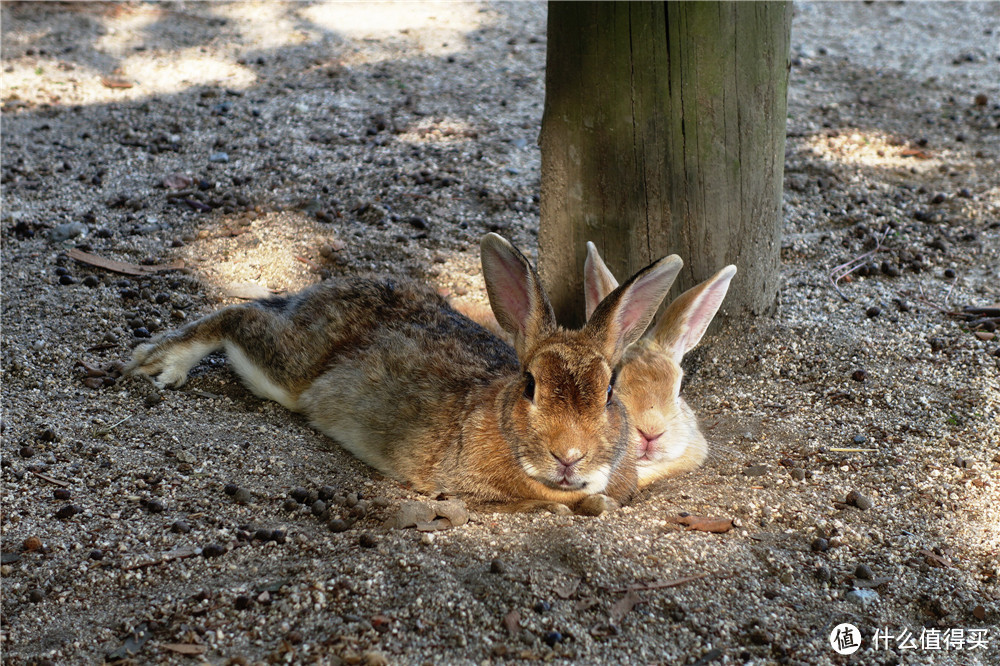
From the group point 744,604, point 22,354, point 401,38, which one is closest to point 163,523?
point 22,354

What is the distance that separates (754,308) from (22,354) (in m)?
4.27

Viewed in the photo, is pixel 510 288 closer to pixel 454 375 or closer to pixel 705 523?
pixel 454 375

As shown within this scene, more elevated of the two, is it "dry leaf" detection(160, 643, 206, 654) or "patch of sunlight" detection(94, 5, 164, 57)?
"patch of sunlight" detection(94, 5, 164, 57)

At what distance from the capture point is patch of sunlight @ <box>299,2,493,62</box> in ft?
36.7

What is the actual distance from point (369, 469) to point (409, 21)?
26.9 ft

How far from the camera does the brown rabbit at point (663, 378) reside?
15.3ft

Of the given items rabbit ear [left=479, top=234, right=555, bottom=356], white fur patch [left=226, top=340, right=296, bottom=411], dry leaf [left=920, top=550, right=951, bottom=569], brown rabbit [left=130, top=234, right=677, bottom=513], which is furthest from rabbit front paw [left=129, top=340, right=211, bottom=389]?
dry leaf [left=920, top=550, right=951, bottom=569]

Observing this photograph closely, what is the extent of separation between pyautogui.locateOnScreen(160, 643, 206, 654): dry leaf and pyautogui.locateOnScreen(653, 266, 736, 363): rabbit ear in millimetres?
2794

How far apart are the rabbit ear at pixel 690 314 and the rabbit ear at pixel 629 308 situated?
57cm

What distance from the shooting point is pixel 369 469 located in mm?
4926

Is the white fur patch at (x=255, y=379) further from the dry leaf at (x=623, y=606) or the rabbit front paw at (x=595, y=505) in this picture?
the dry leaf at (x=623, y=606)

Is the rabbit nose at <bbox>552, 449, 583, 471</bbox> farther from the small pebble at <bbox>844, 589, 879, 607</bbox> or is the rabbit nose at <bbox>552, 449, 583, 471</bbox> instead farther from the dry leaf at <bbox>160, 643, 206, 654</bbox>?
the dry leaf at <bbox>160, 643, 206, 654</bbox>

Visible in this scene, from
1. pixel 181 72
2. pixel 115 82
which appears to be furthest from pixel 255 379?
pixel 181 72

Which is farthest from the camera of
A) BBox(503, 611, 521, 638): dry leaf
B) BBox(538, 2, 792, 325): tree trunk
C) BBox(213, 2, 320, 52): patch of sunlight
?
BBox(213, 2, 320, 52): patch of sunlight
